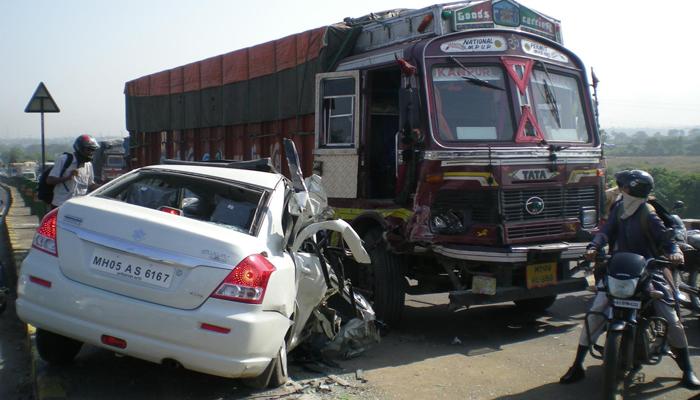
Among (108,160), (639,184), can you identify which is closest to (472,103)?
(639,184)

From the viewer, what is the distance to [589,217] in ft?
24.4

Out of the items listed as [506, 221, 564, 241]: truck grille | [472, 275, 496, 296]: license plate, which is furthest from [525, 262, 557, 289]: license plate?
[472, 275, 496, 296]: license plate

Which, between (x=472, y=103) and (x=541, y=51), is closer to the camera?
(x=472, y=103)

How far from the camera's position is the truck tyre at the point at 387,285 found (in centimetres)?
700

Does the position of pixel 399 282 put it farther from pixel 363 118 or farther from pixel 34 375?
pixel 34 375

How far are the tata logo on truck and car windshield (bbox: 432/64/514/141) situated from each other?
0.44 m

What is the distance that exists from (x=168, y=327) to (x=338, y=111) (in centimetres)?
429

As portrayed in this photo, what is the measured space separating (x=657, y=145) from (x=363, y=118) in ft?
59.0

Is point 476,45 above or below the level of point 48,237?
above

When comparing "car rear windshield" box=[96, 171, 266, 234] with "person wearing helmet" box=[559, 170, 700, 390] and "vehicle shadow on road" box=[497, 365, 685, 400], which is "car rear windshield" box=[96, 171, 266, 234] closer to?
"vehicle shadow on road" box=[497, 365, 685, 400]

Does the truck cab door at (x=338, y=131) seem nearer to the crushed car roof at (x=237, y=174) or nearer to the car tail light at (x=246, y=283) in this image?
the crushed car roof at (x=237, y=174)

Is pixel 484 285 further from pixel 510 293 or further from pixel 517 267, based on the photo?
pixel 517 267

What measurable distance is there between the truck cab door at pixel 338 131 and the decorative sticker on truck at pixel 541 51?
1.84 metres

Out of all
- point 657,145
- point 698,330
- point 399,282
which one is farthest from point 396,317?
point 657,145
